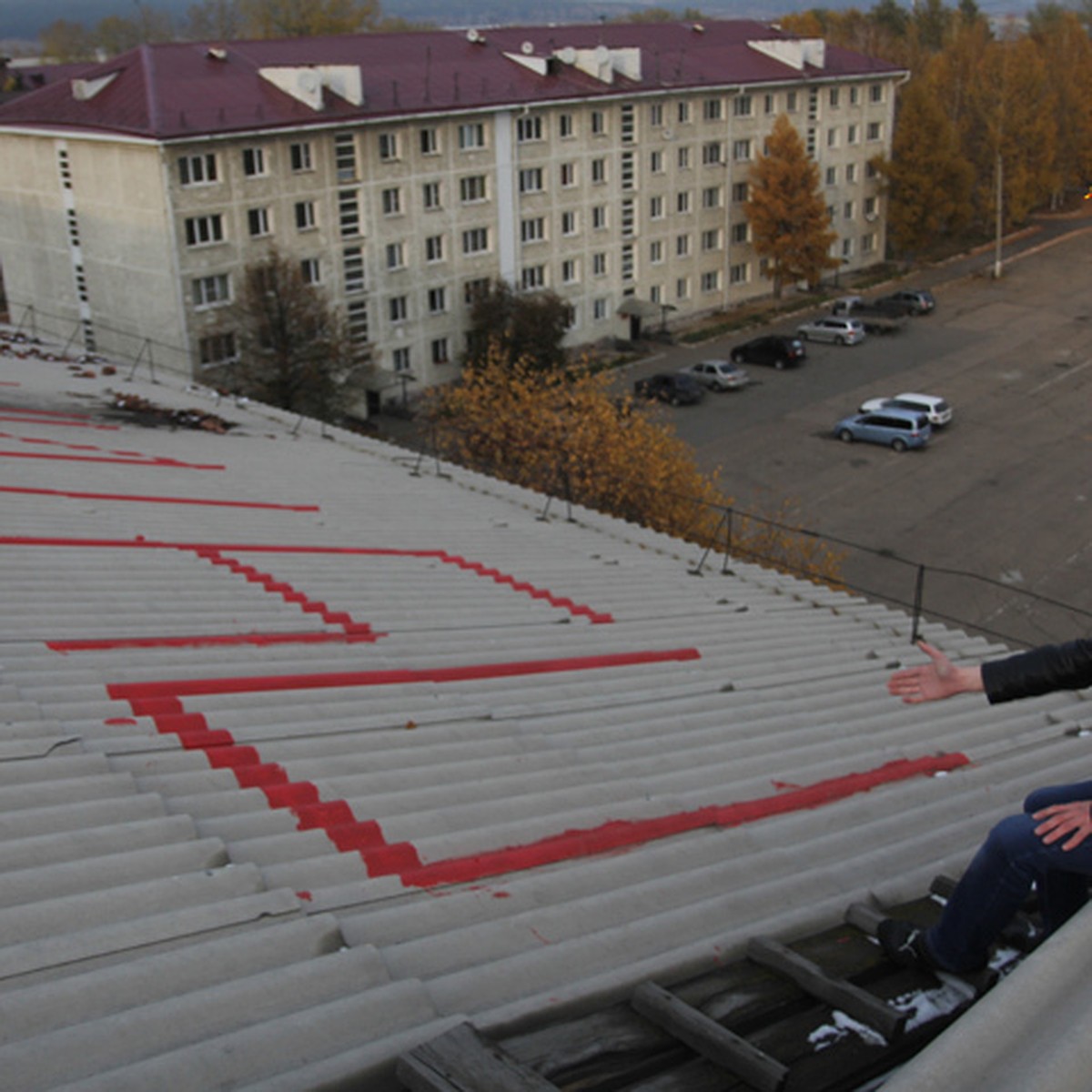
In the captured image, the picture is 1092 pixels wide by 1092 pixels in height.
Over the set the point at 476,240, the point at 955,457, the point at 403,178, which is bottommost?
the point at 955,457

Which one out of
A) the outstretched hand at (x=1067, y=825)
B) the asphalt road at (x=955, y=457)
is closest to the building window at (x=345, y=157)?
the asphalt road at (x=955, y=457)

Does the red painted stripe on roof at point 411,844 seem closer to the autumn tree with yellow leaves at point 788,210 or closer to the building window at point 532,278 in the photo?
the building window at point 532,278

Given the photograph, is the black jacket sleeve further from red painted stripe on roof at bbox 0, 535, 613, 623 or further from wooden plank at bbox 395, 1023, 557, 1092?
red painted stripe on roof at bbox 0, 535, 613, 623

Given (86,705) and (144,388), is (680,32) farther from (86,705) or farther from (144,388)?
(86,705)

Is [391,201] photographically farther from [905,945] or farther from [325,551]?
[905,945]

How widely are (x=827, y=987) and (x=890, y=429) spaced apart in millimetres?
31667

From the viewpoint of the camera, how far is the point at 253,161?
108 feet

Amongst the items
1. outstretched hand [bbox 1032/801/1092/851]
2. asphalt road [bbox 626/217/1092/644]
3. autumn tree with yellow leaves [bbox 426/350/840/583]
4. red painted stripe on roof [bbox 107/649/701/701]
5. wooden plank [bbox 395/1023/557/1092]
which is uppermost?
outstretched hand [bbox 1032/801/1092/851]

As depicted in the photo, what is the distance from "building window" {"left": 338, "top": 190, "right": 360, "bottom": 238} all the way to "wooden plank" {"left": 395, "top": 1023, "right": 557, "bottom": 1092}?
113 ft

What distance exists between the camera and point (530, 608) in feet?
32.9

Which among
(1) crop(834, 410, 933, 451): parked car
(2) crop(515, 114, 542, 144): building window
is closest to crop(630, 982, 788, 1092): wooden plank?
(1) crop(834, 410, 933, 451): parked car

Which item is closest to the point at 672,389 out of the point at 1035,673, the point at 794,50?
the point at 794,50

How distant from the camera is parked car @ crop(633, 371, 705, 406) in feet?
124

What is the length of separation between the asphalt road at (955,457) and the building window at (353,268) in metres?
10.1
